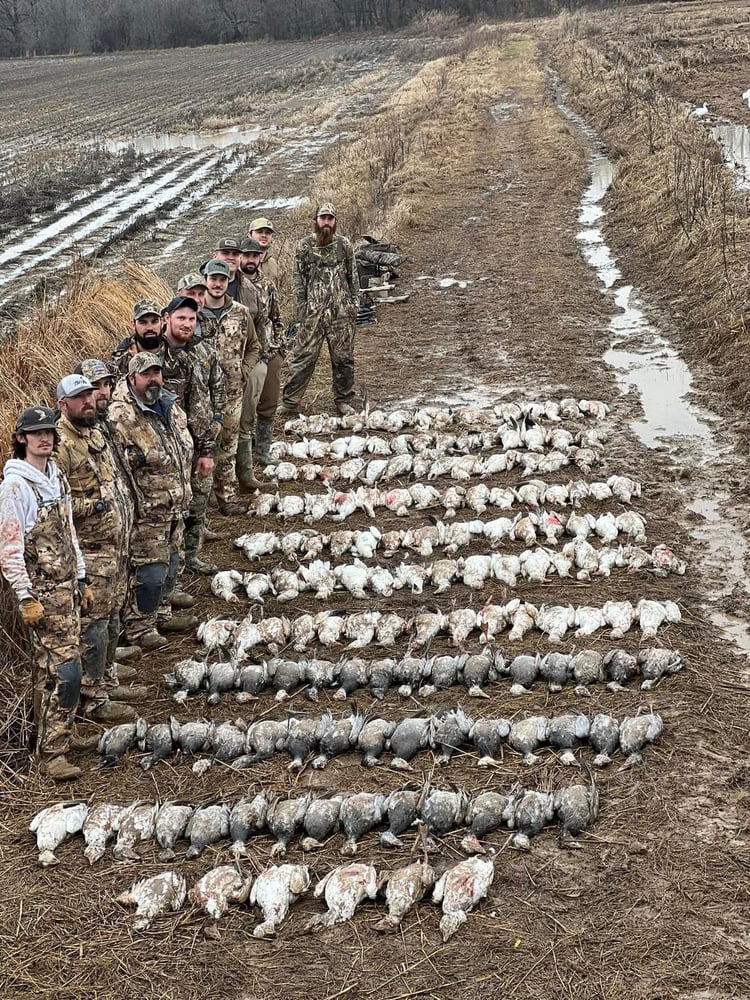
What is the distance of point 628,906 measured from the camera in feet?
16.5

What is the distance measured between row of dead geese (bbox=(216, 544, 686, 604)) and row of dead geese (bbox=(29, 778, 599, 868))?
8.29 feet

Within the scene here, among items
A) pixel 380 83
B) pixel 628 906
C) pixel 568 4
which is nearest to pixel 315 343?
pixel 628 906

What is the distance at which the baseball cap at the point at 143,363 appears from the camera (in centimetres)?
701

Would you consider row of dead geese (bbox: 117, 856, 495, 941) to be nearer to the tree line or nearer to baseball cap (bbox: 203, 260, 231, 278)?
baseball cap (bbox: 203, 260, 231, 278)

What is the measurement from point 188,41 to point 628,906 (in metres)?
88.8

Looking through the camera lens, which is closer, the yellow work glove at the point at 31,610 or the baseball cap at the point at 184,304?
the yellow work glove at the point at 31,610

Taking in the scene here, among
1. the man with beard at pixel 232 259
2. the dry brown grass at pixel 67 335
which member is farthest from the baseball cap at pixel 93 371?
the man with beard at pixel 232 259

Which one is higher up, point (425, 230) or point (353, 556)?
point (425, 230)

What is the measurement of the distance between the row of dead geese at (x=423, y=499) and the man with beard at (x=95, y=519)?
271 cm

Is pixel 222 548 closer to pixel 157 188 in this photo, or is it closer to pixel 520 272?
pixel 520 272

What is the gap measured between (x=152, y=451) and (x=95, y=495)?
30.1 inches

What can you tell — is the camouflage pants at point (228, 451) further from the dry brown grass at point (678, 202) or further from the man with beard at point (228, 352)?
the dry brown grass at point (678, 202)

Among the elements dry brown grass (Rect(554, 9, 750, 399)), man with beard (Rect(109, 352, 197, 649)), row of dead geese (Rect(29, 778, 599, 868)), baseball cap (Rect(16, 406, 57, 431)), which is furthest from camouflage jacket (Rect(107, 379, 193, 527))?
dry brown grass (Rect(554, 9, 750, 399))

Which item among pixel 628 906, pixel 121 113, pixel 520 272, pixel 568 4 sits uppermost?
pixel 568 4
